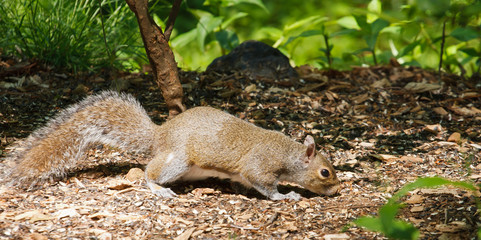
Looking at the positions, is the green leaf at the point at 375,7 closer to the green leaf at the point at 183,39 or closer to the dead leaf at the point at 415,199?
the green leaf at the point at 183,39

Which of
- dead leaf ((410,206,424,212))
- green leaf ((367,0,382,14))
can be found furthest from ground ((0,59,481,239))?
green leaf ((367,0,382,14))

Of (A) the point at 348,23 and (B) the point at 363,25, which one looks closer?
(B) the point at 363,25

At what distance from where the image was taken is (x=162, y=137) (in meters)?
4.13

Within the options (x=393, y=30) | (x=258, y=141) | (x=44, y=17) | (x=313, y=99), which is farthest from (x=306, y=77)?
(x=44, y=17)

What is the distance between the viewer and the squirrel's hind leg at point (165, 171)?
397 cm

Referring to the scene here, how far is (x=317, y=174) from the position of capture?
13.6 ft

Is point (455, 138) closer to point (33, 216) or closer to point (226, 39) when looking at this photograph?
point (226, 39)

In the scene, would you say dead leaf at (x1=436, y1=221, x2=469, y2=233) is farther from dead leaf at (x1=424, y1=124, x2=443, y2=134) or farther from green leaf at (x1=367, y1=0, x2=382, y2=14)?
green leaf at (x1=367, y1=0, x2=382, y2=14)

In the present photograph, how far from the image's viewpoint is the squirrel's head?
4.12 m

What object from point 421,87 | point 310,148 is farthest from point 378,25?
point 310,148

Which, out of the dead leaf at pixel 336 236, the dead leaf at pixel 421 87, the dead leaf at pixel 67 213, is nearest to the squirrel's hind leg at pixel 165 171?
the dead leaf at pixel 67 213

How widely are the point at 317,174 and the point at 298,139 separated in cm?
94

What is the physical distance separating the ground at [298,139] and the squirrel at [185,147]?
14 centimetres

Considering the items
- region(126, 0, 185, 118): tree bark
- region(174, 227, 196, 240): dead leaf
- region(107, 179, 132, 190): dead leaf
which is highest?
region(126, 0, 185, 118): tree bark
